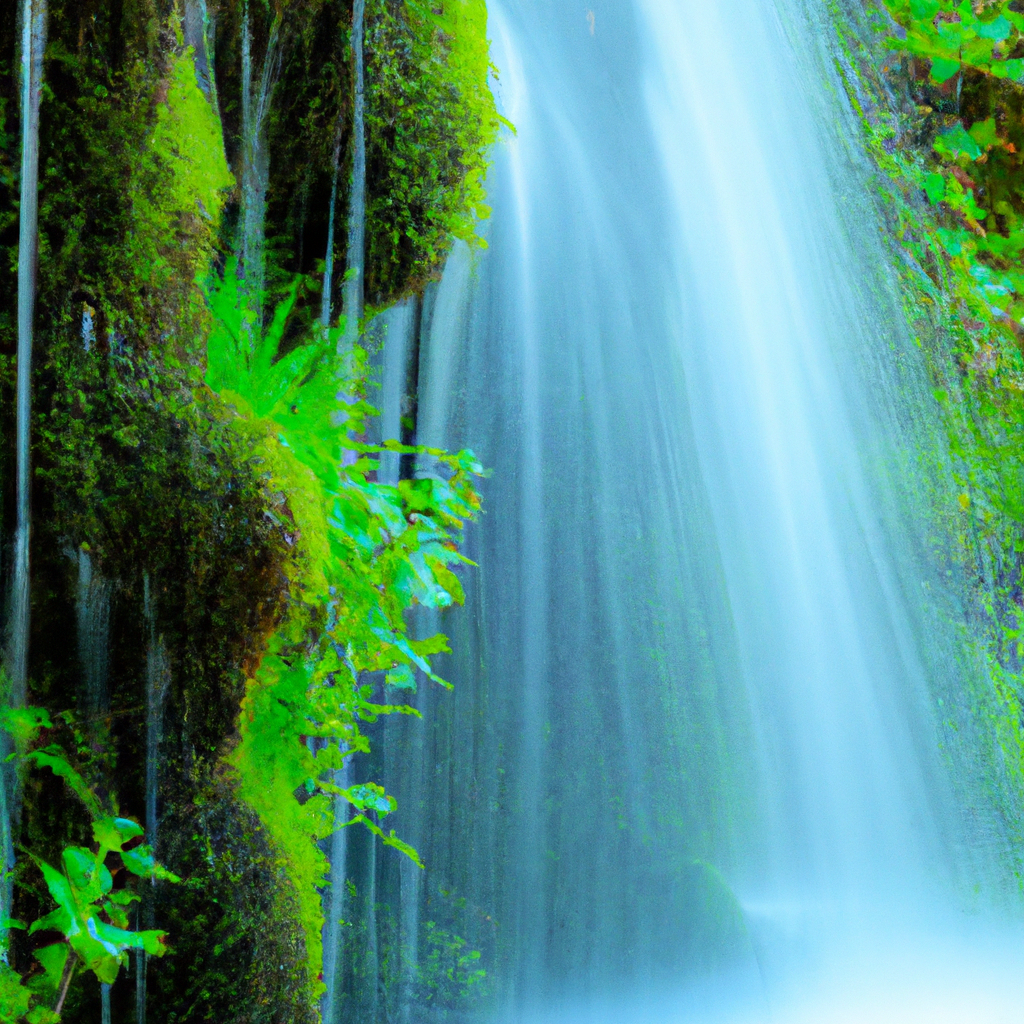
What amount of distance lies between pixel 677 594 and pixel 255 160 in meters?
2.10

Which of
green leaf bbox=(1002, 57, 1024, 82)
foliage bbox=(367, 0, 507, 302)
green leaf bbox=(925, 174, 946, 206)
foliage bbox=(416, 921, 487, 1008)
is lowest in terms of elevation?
foliage bbox=(416, 921, 487, 1008)

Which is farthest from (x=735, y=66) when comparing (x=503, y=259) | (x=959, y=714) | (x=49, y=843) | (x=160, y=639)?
(x=49, y=843)

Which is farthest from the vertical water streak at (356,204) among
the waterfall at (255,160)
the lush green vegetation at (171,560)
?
the lush green vegetation at (171,560)

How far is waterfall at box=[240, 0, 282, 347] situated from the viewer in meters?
2.41

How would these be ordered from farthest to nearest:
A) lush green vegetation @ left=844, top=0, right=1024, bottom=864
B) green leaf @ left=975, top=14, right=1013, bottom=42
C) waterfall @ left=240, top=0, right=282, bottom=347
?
1. green leaf @ left=975, top=14, right=1013, bottom=42
2. lush green vegetation @ left=844, top=0, right=1024, bottom=864
3. waterfall @ left=240, top=0, right=282, bottom=347

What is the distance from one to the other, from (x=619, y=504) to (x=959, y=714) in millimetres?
1554

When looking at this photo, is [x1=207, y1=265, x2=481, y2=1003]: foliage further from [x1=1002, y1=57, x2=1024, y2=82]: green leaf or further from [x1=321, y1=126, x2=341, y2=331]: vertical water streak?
[x1=1002, y1=57, x2=1024, y2=82]: green leaf

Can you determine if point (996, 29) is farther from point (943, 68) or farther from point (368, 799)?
point (368, 799)

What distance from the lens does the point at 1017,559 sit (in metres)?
4.08

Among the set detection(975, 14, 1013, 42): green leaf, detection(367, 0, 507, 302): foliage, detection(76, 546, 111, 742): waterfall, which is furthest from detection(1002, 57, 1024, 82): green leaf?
detection(76, 546, 111, 742): waterfall

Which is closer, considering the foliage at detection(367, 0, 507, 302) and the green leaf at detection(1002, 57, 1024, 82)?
the foliage at detection(367, 0, 507, 302)

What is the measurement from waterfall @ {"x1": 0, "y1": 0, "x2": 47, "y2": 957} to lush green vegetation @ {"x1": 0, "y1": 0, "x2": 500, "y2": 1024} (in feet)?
0.07

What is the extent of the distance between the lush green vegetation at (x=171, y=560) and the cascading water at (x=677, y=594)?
3.63 ft

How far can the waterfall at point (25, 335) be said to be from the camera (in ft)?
6.05
